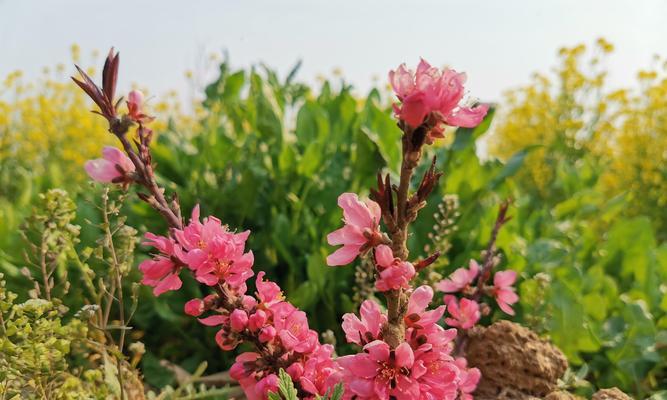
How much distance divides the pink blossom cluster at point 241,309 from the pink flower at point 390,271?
0.78ft

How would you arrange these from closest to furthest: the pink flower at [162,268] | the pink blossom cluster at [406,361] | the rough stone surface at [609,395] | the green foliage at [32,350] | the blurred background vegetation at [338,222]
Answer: the pink blossom cluster at [406,361], the pink flower at [162,268], the green foliage at [32,350], the rough stone surface at [609,395], the blurred background vegetation at [338,222]

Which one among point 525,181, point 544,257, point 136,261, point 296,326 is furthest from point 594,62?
point 296,326

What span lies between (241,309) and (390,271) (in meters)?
0.33

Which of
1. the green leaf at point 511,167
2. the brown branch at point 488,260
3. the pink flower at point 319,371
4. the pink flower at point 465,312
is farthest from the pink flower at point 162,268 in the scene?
the green leaf at point 511,167

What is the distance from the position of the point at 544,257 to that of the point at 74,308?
1682 mm

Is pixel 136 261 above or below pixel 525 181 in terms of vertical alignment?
below

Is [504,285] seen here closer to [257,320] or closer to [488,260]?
[488,260]

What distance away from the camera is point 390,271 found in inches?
41.3

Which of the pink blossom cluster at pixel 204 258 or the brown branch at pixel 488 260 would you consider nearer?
the pink blossom cluster at pixel 204 258

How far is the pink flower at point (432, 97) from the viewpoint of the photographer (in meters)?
1.00

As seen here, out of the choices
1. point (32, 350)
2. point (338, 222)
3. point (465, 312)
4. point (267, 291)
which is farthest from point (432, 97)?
point (338, 222)

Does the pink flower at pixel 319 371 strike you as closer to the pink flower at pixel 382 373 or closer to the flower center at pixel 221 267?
the pink flower at pixel 382 373

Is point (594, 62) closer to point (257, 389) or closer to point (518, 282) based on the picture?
point (518, 282)

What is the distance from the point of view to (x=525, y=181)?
6.40 m
